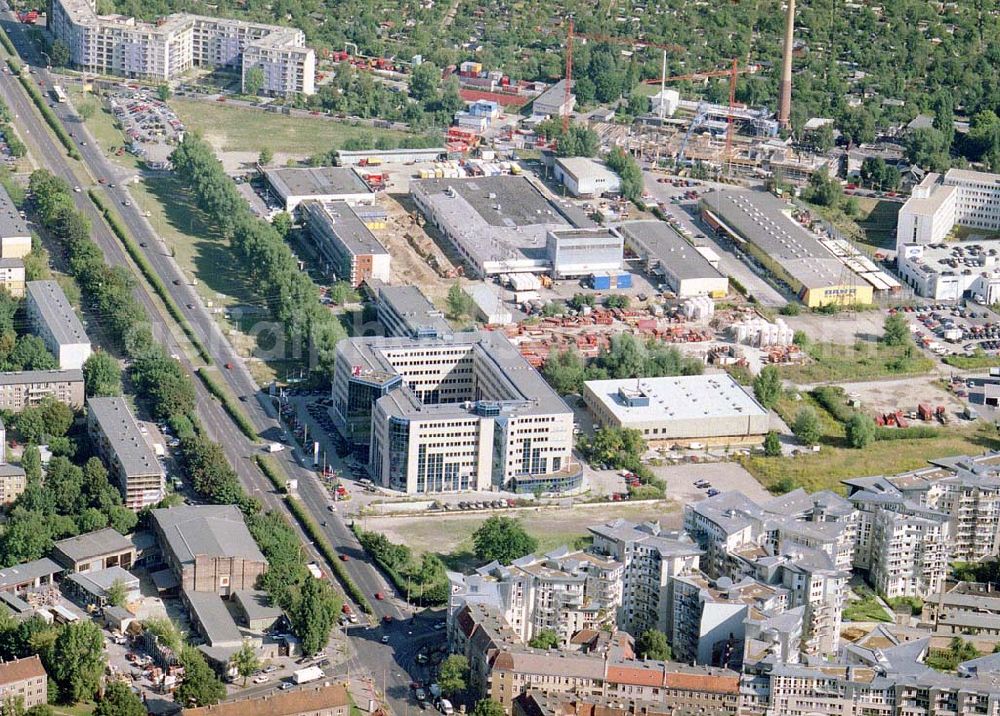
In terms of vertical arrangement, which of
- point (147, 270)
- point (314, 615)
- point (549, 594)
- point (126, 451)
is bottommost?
point (314, 615)

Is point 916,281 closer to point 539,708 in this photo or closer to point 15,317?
point 15,317

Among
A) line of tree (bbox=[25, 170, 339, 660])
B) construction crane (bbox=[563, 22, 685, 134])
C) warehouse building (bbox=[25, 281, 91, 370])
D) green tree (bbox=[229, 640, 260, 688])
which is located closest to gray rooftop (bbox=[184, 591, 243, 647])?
green tree (bbox=[229, 640, 260, 688])

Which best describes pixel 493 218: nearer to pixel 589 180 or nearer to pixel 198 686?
Answer: pixel 589 180

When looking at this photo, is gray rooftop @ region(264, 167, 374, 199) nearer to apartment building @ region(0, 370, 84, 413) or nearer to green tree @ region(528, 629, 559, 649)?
apartment building @ region(0, 370, 84, 413)

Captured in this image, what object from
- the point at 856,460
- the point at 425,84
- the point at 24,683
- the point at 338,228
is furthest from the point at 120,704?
the point at 425,84

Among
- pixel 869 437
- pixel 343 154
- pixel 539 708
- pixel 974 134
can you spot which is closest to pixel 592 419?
pixel 869 437

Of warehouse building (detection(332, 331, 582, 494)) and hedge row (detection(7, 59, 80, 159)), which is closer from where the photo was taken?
warehouse building (detection(332, 331, 582, 494))
